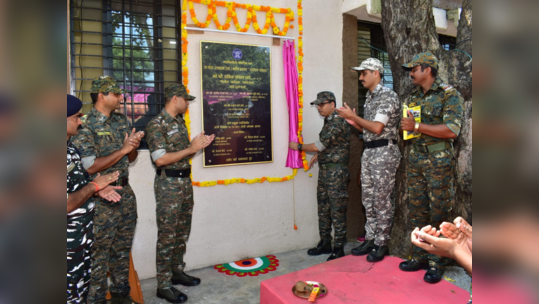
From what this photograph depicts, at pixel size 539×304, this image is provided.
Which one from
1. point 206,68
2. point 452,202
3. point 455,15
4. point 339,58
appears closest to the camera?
point 452,202

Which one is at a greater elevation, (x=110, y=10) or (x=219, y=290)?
(x=110, y=10)

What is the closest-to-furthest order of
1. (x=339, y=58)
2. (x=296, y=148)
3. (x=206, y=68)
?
1. (x=206, y=68)
2. (x=296, y=148)
3. (x=339, y=58)

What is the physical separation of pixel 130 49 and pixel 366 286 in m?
3.26

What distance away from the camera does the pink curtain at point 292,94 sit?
423 cm

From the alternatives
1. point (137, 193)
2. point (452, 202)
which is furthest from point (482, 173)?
point (137, 193)

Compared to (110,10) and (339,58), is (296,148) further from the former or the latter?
(110,10)

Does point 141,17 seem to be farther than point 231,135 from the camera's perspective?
No

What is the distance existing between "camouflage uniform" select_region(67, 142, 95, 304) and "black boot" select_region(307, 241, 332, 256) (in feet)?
9.06

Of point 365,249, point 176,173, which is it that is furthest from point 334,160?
point 176,173

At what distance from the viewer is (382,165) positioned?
11.3ft

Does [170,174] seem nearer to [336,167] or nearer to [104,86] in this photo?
[104,86]

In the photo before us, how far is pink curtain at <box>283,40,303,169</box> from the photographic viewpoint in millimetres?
4230

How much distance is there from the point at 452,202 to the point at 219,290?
2.30m

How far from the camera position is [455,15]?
526 cm
